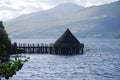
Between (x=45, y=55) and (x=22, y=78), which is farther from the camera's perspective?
(x=45, y=55)

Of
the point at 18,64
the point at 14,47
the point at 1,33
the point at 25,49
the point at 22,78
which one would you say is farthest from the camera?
the point at 25,49

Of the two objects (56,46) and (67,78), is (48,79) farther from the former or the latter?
(56,46)

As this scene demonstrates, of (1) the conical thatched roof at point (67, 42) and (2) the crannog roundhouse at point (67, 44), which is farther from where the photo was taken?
(2) the crannog roundhouse at point (67, 44)

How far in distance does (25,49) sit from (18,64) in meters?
102

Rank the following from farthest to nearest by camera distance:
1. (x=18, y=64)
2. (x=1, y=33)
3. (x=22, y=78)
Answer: (x=1, y=33) < (x=22, y=78) < (x=18, y=64)

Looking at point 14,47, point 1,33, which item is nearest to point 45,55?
point 14,47

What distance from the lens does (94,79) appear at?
59.2 meters

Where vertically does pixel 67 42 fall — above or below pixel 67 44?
above

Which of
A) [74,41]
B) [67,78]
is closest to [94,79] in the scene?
[67,78]

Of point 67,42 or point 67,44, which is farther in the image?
point 67,42

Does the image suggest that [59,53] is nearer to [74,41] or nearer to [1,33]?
[74,41]

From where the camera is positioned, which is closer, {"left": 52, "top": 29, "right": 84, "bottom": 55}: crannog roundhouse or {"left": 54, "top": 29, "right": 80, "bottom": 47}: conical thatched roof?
{"left": 54, "top": 29, "right": 80, "bottom": 47}: conical thatched roof

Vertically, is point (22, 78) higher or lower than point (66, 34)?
lower

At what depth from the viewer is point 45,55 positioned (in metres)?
114
